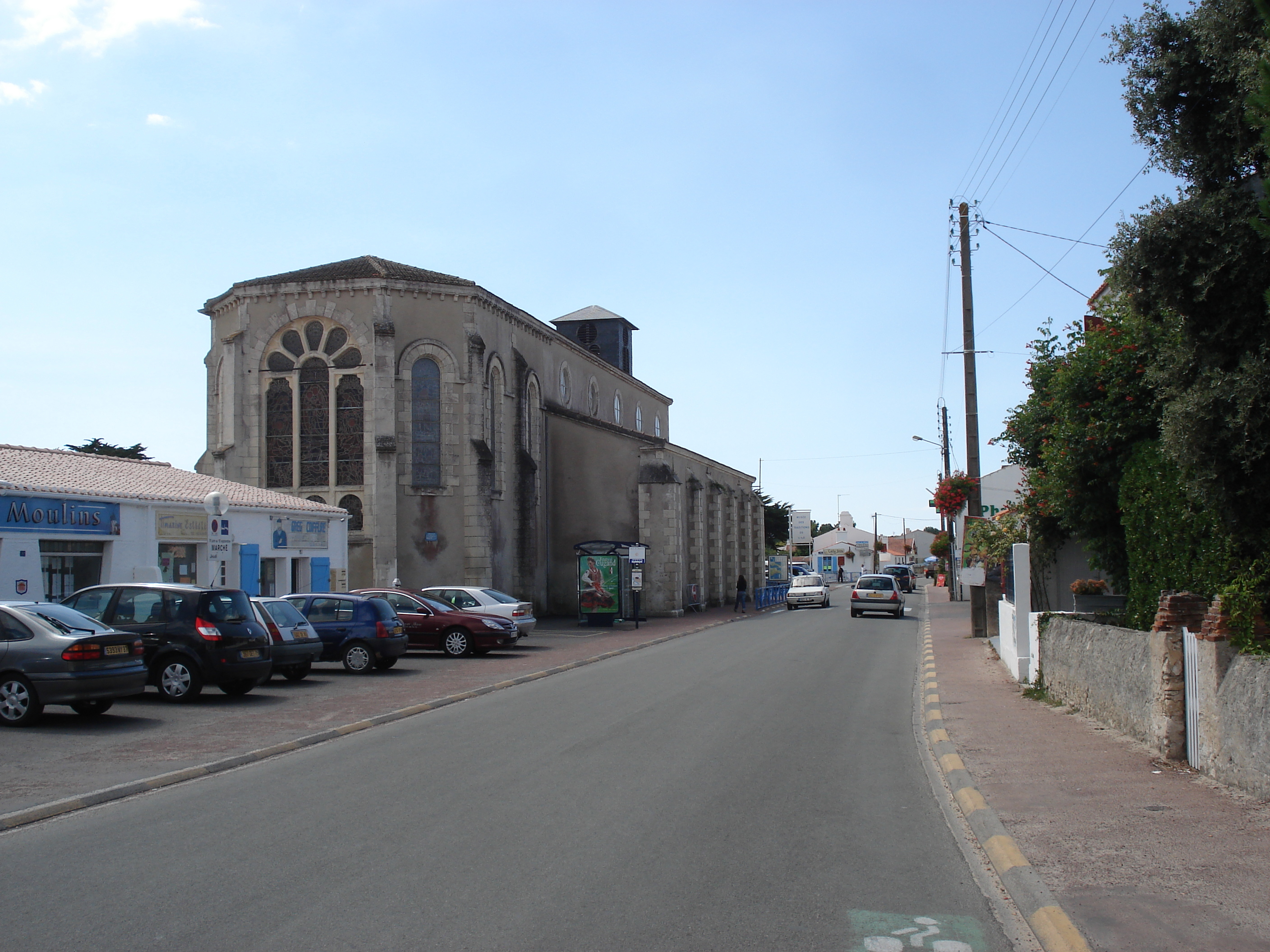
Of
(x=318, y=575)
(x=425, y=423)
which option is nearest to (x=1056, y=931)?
(x=318, y=575)

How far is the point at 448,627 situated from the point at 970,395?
14.4m

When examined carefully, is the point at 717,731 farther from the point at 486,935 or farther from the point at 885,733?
the point at 486,935

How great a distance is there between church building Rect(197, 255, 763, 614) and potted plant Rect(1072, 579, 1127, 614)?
20017 millimetres

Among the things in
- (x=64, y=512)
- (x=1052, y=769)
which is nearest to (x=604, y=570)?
(x=64, y=512)

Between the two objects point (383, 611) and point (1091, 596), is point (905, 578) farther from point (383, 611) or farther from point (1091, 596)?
point (383, 611)

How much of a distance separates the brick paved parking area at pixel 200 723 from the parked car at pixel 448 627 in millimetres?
837

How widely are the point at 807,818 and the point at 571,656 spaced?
15690 millimetres

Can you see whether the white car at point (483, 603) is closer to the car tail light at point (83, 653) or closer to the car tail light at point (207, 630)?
the car tail light at point (207, 630)

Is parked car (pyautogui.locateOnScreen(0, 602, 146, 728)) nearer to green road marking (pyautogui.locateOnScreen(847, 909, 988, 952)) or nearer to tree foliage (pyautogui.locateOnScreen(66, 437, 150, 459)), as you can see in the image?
green road marking (pyautogui.locateOnScreen(847, 909, 988, 952))

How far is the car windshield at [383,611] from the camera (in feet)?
64.0

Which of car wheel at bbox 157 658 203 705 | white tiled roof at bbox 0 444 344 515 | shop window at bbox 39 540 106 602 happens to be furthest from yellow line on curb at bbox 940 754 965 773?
shop window at bbox 39 540 106 602

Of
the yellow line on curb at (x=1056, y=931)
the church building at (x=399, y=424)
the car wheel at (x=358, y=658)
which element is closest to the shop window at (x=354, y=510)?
the church building at (x=399, y=424)

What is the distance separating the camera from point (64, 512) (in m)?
20.5

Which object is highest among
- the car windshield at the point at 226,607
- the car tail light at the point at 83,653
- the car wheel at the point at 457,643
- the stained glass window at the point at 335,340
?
the stained glass window at the point at 335,340
